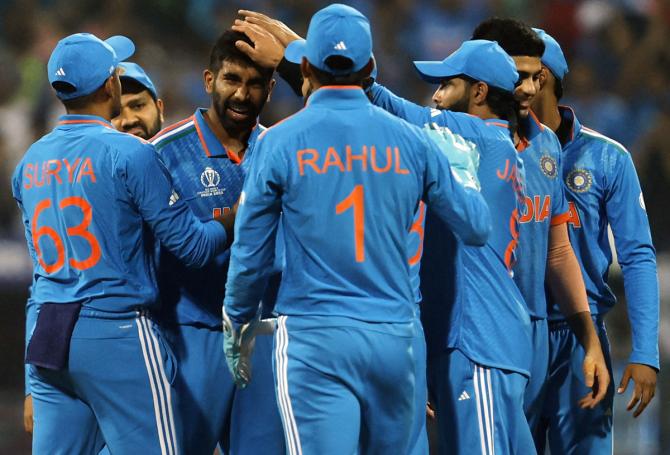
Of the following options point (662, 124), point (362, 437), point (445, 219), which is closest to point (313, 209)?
point (445, 219)

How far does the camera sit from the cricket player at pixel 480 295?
4.16 metres

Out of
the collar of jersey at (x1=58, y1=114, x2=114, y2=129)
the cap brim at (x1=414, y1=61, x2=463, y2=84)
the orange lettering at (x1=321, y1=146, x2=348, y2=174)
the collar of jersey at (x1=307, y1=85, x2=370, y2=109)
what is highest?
the cap brim at (x1=414, y1=61, x2=463, y2=84)

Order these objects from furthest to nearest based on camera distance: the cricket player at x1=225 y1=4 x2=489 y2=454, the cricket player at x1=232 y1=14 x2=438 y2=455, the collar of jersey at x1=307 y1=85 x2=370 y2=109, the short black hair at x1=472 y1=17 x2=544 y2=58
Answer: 1. the short black hair at x1=472 y1=17 x2=544 y2=58
2. the cricket player at x1=232 y1=14 x2=438 y2=455
3. the collar of jersey at x1=307 y1=85 x2=370 y2=109
4. the cricket player at x1=225 y1=4 x2=489 y2=454

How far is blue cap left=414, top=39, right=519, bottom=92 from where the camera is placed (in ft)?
14.0

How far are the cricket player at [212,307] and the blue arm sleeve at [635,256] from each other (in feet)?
5.10

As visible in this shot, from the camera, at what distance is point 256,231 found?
3635 millimetres

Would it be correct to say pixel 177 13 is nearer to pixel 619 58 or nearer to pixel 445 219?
pixel 619 58

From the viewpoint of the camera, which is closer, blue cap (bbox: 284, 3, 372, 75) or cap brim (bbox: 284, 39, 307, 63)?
blue cap (bbox: 284, 3, 372, 75)

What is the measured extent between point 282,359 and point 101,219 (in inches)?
35.7

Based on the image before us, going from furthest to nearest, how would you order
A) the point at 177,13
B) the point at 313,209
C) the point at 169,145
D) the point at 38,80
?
the point at 177,13 < the point at 38,80 < the point at 169,145 < the point at 313,209

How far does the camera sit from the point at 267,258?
3703 millimetres

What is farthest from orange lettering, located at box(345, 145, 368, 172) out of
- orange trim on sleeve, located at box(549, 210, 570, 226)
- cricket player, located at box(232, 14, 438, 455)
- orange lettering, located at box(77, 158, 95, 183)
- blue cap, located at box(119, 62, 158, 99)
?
blue cap, located at box(119, 62, 158, 99)

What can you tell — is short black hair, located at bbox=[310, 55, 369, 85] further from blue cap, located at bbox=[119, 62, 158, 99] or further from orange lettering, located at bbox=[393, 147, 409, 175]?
blue cap, located at bbox=[119, 62, 158, 99]

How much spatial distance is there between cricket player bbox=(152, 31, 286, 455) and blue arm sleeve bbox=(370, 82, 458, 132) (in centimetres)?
55
